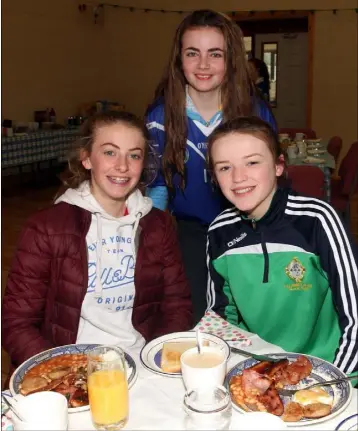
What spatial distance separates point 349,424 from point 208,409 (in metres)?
0.27

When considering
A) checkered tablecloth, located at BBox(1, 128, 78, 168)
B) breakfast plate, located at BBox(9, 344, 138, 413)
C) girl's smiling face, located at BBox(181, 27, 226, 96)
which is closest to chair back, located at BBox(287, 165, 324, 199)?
girl's smiling face, located at BBox(181, 27, 226, 96)

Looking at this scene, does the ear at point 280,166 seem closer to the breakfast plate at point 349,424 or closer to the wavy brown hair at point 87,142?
the wavy brown hair at point 87,142

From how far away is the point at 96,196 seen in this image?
6.04 ft

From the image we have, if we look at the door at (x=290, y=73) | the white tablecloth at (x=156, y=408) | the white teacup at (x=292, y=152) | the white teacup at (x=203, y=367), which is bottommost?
the white tablecloth at (x=156, y=408)

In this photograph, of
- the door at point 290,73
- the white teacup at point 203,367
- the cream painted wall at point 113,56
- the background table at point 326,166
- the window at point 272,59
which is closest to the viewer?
the white teacup at point 203,367

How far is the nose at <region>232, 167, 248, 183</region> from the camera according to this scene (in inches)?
64.9

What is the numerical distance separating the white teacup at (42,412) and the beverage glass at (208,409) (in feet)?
0.73

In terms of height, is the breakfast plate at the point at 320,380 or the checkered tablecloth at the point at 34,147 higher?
the checkered tablecloth at the point at 34,147

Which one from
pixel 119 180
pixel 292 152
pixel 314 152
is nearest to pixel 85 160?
pixel 119 180

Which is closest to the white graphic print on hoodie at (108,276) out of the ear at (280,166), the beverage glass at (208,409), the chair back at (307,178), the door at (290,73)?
the ear at (280,166)

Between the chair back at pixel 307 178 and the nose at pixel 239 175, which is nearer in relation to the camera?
the nose at pixel 239 175

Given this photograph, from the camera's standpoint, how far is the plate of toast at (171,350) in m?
1.24

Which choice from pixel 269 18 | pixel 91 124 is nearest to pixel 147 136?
pixel 91 124

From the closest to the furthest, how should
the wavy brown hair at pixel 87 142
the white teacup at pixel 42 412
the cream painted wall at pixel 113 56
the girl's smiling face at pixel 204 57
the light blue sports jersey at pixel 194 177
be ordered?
the white teacup at pixel 42 412, the wavy brown hair at pixel 87 142, the girl's smiling face at pixel 204 57, the light blue sports jersey at pixel 194 177, the cream painted wall at pixel 113 56
